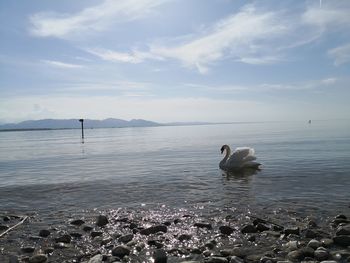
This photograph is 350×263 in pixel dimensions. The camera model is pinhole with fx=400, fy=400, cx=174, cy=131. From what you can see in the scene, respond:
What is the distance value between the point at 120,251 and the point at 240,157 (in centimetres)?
1975

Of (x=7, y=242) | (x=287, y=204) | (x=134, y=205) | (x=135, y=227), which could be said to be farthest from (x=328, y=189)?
(x=7, y=242)

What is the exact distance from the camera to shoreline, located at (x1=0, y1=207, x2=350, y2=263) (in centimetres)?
998

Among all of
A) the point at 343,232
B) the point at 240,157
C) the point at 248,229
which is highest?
the point at 240,157

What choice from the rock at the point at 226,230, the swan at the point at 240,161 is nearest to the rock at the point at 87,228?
the rock at the point at 226,230

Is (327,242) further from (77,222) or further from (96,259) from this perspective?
(77,222)

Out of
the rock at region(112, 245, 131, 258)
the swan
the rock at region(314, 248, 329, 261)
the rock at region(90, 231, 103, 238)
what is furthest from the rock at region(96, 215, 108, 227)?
the swan

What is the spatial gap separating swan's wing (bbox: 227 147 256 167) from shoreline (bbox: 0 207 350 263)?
13660 mm

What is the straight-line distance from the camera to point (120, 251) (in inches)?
408

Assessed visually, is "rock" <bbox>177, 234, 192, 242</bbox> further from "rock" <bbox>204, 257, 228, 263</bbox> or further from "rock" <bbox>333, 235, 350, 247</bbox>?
"rock" <bbox>333, 235, 350, 247</bbox>

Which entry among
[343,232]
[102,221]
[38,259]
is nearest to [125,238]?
[102,221]

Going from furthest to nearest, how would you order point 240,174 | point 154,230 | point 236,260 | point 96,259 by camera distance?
point 240,174 < point 154,230 < point 96,259 < point 236,260

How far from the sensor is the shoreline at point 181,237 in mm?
9984

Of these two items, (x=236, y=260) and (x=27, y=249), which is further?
(x=27, y=249)

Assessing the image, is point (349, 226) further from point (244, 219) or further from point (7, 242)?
point (7, 242)
